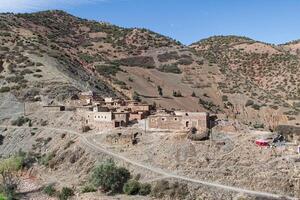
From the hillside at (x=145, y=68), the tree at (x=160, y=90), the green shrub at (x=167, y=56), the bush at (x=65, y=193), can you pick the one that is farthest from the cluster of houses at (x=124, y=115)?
the green shrub at (x=167, y=56)

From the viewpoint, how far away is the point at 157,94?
9406 centimetres

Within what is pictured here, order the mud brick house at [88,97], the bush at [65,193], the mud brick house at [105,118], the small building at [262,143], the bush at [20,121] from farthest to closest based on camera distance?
the mud brick house at [88,97] < the bush at [20,121] < the mud brick house at [105,118] < the small building at [262,143] < the bush at [65,193]

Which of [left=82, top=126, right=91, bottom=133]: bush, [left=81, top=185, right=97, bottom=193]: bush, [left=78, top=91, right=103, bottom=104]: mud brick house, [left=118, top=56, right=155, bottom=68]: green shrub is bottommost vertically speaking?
[left=81, top=185, right=97, bottom=193]: bush

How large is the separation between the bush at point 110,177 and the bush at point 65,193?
2012 millimetres

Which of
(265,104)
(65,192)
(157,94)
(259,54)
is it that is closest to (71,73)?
(157,94)

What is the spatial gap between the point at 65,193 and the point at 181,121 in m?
13.2

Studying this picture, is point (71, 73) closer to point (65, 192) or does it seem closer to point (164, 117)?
point (164, 117)

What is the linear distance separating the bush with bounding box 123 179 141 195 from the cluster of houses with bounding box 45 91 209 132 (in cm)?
983

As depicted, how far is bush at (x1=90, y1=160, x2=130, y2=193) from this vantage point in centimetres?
4450

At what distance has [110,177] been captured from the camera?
44.3 metres

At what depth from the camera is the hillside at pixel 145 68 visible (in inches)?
3332

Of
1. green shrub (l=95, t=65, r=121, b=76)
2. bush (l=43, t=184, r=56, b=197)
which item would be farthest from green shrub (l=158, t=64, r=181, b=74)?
bush (l=43, t=184, r=56, b=197)

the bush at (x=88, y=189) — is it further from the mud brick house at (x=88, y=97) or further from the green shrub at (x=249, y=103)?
the green shrub at (x=249, y=103)

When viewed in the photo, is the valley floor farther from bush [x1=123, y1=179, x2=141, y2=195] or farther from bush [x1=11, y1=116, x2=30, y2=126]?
bush [x1=11, y1=116, x2=30, y2=126]
